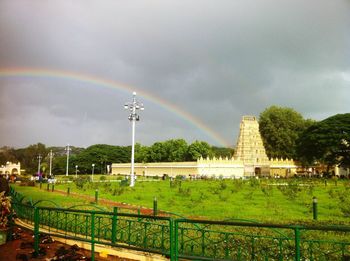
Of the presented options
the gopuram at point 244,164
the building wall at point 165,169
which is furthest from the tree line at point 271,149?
the building wall at point 165,169

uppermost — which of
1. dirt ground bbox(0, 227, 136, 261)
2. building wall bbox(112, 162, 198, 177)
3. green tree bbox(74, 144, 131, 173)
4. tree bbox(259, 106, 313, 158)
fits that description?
tree bbox(259, 106, 313, 158)

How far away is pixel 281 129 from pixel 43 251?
62.9m

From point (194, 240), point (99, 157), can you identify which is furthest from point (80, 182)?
point (99, 157)

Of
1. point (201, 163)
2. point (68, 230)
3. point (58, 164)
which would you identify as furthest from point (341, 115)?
point (58, 164)

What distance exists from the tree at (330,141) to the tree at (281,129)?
43.2 feet

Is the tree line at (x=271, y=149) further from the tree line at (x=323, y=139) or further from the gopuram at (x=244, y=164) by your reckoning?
the gopuram at (x=244, y=164)

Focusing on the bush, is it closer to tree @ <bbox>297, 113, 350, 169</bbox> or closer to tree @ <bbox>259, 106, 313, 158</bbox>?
tree @ <bbox>297, 113, 350, 169</bbox>

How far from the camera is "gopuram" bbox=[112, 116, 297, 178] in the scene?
5934 centimetres

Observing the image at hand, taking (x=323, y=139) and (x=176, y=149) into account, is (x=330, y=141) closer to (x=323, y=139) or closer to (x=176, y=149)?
(x=323, y=139)

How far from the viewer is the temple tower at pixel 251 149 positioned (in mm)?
63375

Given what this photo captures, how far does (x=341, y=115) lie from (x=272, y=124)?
16775 mm

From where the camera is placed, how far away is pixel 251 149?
64062mm

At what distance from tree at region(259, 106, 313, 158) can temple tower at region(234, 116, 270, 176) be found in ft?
9.94

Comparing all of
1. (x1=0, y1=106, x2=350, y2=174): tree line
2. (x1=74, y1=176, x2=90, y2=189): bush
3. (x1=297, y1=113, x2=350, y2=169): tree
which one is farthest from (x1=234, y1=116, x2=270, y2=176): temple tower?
(x1=74, y1=176, x2=90, y2=189): bush
